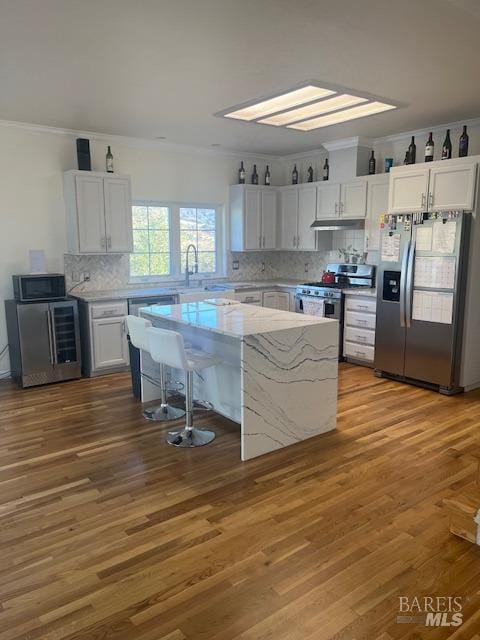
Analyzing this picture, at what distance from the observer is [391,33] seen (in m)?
2.90

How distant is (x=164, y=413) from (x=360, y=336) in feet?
9.01

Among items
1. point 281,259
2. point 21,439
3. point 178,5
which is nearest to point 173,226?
point 281,259

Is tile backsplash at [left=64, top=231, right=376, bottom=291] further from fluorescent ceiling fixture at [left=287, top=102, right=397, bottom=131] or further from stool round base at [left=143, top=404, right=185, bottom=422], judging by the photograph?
stool round base at [left=143, top=404, right=185, bottom=422]

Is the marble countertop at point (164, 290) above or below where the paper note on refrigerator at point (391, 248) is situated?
below

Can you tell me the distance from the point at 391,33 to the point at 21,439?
12.9 ft

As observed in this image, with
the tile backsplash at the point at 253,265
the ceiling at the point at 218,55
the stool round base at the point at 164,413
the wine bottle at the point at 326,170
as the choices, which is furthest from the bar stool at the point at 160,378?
the wine bottle at the point at 326,170

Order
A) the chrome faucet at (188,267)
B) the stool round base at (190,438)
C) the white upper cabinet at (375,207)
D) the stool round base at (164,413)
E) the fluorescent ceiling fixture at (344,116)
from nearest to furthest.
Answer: the stool round base at (190,438)
the stool round base at (164,413)
the fluorescent ceiling fixture at (344,116)
the white upper cabinet at (375,207)
the chrome faucet at (188,267)

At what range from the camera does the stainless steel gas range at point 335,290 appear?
607cm

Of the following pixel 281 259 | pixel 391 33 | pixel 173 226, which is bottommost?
pixel 281 259

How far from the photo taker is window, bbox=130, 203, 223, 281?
638 centimetres

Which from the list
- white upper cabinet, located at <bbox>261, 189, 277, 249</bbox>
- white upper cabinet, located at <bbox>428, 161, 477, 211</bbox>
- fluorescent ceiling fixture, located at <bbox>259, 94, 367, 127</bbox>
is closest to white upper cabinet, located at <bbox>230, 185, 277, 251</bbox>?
white upper cabinet, located at <bbox>261, 189, 277, 249</bbox>

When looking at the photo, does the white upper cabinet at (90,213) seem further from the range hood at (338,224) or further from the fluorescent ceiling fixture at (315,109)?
the range hood at (338,224)

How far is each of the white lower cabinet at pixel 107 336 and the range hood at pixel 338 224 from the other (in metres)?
2.86

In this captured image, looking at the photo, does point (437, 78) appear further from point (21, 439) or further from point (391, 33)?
point (21, 439)
